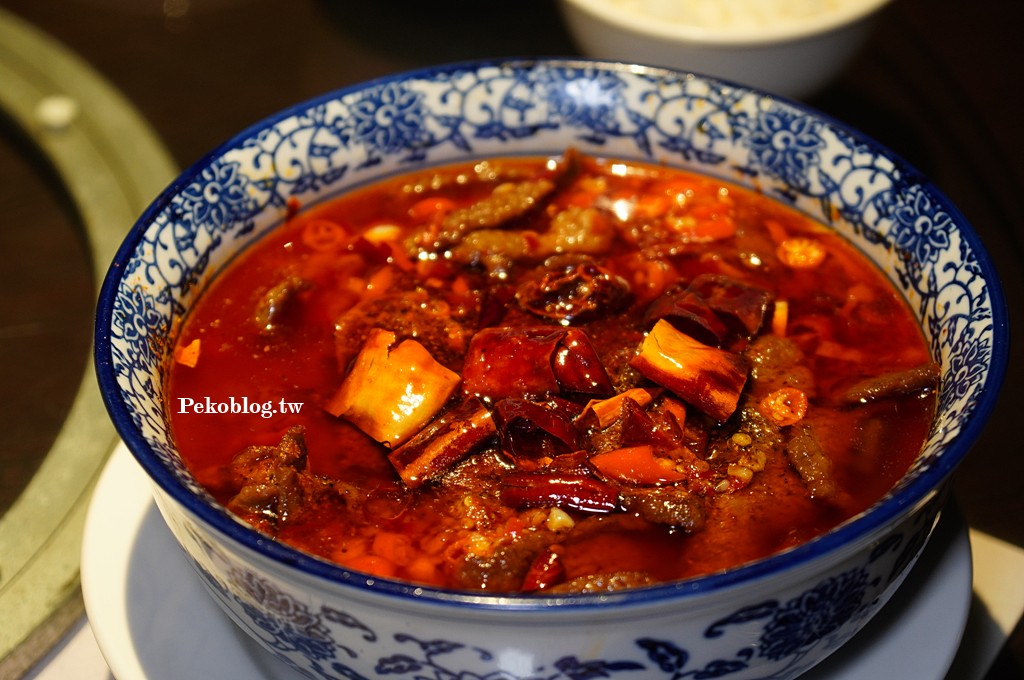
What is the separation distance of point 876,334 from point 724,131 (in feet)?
2.06

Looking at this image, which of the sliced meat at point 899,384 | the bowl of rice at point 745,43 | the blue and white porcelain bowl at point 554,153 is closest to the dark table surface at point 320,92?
the bowl of rice at point 745,43

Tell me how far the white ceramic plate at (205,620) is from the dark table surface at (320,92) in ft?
1.56

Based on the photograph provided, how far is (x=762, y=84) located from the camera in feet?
9.35

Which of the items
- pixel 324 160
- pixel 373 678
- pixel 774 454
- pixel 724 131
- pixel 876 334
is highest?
pixel 324 160

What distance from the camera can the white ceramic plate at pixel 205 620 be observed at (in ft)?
5.46

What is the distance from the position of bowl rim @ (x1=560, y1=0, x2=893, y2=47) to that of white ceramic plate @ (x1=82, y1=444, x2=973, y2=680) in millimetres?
1405

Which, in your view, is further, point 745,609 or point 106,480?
point 106,480

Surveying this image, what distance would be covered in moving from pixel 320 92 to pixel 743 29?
1411mm

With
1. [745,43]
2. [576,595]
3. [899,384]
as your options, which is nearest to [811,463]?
[899,384]

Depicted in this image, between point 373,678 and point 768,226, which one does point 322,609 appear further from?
point 768,226

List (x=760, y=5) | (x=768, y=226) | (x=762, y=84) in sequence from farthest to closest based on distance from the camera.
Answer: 1. (x=760, y=5)
2. (x=762, y=84)
3. (x=768, y=226)

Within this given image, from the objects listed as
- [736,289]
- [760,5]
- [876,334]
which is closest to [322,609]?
[736,289]

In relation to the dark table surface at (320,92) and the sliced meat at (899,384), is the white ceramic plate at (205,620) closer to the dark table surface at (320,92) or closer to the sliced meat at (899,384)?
the sliced meat at (899,384)

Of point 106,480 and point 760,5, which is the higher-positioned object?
point 760,5
